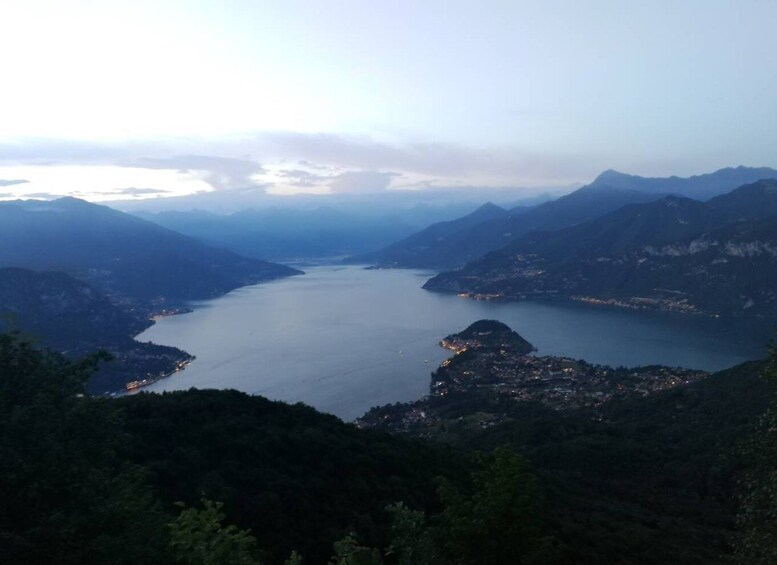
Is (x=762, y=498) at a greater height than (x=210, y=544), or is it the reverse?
(x=210, y=544)

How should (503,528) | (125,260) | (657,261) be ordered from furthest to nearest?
(125,260), (657,261), (503,528)

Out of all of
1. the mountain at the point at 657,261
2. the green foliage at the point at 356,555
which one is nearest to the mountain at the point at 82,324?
the green foliage at the point at 356,555

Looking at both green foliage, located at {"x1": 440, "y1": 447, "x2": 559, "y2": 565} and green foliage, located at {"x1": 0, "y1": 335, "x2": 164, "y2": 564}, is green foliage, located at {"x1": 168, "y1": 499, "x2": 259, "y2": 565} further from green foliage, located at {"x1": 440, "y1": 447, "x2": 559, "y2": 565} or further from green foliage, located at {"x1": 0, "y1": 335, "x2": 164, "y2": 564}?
green foliage, located at {"x1": 440, "y1": 447, "x2": 559, "y2": 565}

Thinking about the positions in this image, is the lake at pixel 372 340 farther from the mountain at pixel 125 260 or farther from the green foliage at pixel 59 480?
the green foliage at pixel 59 480

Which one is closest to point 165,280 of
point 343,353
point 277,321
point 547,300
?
point 277,321

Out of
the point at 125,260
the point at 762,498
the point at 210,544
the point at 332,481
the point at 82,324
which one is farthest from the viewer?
the point at 125,260

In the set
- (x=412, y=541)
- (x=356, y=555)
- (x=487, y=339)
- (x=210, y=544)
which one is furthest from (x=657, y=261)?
(x=210, y=544)

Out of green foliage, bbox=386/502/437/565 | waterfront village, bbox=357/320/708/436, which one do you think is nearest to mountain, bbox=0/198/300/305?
waterfront village, bbox=357/320/708/436

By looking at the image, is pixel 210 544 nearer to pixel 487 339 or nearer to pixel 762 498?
pixel 762 498
